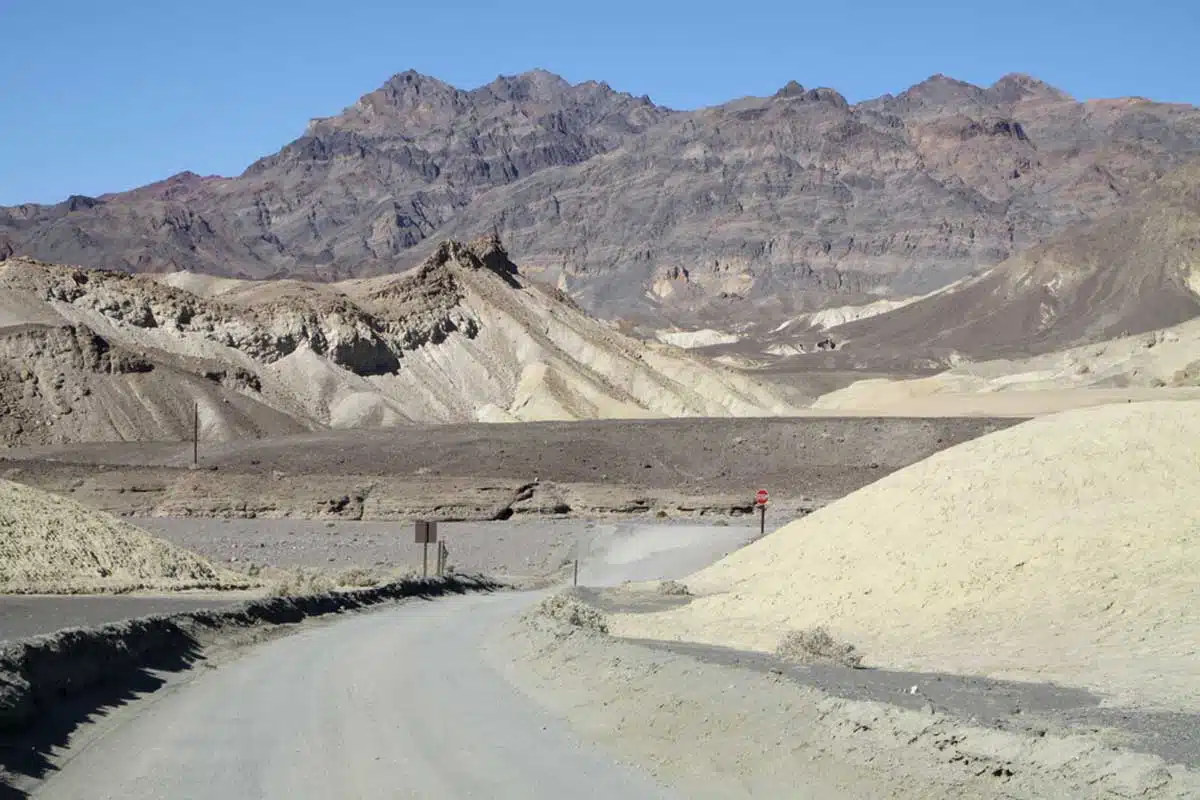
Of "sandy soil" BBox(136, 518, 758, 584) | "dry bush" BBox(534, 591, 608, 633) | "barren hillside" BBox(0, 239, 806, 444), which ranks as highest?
"barren hillside" BBox(0, 239, 806, 444)

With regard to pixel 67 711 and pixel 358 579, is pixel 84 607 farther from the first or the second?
pixel 67 711

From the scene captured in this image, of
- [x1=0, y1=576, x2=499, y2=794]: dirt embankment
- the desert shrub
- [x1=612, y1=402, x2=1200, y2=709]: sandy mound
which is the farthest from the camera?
the desert shrub

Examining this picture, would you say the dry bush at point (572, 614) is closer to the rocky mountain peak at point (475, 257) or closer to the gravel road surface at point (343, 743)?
the gravel road surface at point (343, 743)

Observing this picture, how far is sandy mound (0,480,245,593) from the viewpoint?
88.6 ft

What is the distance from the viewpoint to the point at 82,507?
2994 centimetres

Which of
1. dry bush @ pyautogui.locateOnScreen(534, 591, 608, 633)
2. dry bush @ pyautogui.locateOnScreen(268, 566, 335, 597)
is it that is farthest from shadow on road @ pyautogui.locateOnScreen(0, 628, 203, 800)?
dry bush @ pyautogui.locateOnScreen(268, 566, 335, 597)

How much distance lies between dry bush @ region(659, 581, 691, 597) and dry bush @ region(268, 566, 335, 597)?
6.52m

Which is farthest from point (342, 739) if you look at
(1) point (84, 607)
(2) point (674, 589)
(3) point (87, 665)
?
(2) point (674, 589)

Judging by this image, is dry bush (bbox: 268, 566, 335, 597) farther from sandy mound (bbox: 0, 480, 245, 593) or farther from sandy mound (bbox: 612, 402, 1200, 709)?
sandy mound (bbox: 612, 402, 1200, 709)

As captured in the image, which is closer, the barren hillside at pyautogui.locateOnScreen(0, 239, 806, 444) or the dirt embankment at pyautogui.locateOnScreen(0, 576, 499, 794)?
the dirt embankment at pyautogui.locateOnScreen(0, 576, 499, 794)

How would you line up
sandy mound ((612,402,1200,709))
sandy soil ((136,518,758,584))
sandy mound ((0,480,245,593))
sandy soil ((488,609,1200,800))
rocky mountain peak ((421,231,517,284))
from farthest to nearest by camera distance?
1. rocky mountain peak ((421,231,517,284))
2. sandy soil ((136,518,758,584))
3. sandy mound ((0,480,245,593))
4. sandy mound ((612,402,1200,709))
5. sandy soil ((488,609,1200,800))

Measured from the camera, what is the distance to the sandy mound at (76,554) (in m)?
27.0

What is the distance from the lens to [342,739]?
12.0 m

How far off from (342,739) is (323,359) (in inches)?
2994
